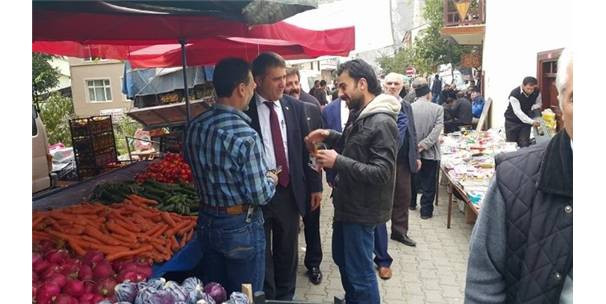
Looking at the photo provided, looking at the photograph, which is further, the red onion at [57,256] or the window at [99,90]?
the window at [99,90]

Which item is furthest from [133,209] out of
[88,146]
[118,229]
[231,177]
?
[88,146]

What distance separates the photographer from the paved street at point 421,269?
4.33m

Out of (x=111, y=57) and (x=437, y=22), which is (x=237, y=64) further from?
(x=437, y=22)

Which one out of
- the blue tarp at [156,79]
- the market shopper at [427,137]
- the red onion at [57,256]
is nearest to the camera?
the red onion at [57,256]

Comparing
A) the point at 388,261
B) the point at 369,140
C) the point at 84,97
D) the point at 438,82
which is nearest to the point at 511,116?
the point at 388,261

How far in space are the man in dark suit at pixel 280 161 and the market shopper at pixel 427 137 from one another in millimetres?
2955

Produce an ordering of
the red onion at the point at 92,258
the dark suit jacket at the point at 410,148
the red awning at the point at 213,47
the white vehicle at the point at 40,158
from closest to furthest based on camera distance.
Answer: the red onion at the point at 92,258
the red awning at the point at 213,47
the dark suit jacket at the point at 410,148
the white vehicle at the point at 40,158

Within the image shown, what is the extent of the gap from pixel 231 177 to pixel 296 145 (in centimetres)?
100

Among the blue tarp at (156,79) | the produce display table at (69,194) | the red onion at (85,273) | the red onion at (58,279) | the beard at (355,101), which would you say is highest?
the blue tarp at (156,79)

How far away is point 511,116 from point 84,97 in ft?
101

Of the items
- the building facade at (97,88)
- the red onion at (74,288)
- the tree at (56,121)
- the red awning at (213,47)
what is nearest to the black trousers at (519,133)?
the red awning at (213,47)

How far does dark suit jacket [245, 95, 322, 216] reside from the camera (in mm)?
3492

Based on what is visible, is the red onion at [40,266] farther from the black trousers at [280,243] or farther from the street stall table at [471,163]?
the street stall table at [471,163]

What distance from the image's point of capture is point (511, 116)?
8.98 meters
